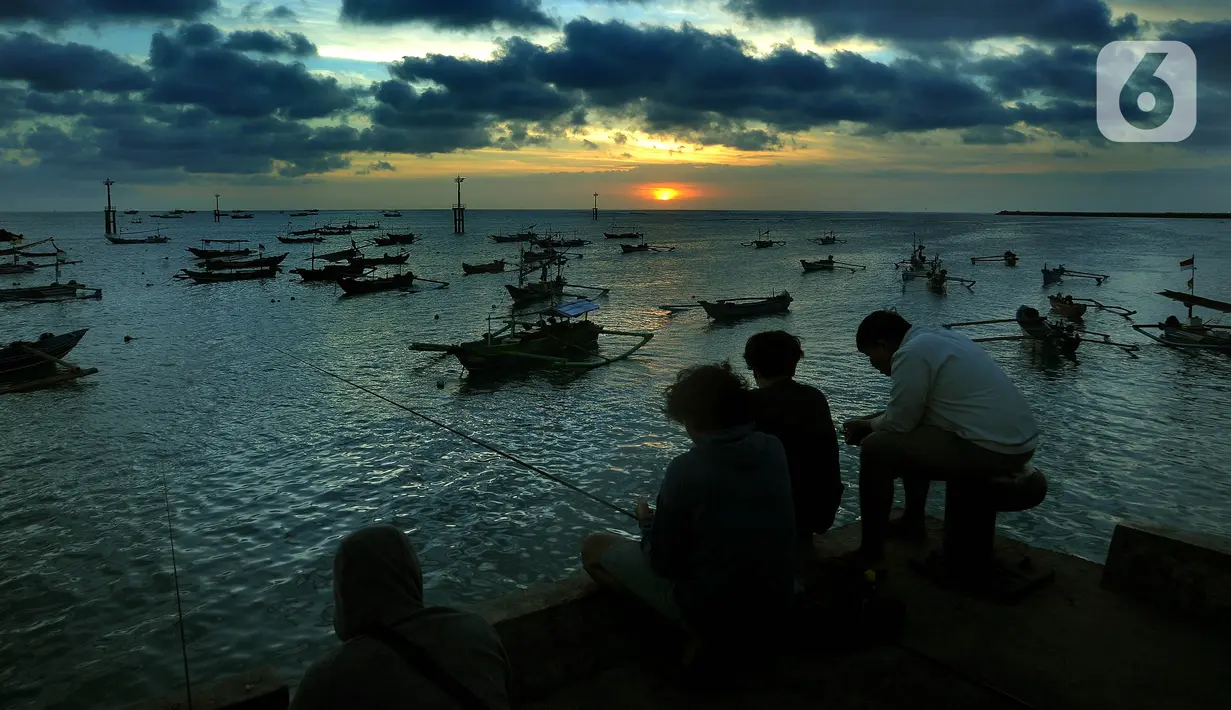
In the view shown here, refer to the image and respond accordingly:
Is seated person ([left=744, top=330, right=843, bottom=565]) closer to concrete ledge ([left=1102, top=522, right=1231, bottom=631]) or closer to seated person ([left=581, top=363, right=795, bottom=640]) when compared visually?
seated person ([left=581, top=363, right=795, bottom=640])

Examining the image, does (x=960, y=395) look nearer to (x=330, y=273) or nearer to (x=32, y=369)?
(x=32, y=369)

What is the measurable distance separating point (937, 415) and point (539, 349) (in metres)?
18.7

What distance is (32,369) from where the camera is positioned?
67.5 ft

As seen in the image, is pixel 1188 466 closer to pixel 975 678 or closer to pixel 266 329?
pixel 975 678

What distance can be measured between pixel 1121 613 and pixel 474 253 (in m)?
92.5

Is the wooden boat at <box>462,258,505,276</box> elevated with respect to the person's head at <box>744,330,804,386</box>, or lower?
lower

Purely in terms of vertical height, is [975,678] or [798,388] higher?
[798,388]

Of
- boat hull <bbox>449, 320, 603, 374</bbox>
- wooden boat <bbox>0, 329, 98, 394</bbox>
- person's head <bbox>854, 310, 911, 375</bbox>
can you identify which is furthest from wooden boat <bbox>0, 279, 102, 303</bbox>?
person's head <bbox>854, 310, 911, 375</bbox>

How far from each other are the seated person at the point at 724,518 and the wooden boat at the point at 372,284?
4601 cm

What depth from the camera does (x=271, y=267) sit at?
5859 centimetres

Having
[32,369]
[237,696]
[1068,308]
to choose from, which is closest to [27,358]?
[32,369]

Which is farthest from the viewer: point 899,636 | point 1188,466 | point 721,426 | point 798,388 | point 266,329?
point 266,329

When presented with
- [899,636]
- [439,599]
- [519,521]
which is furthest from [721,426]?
[519,521]

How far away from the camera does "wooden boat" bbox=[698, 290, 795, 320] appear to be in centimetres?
3338
